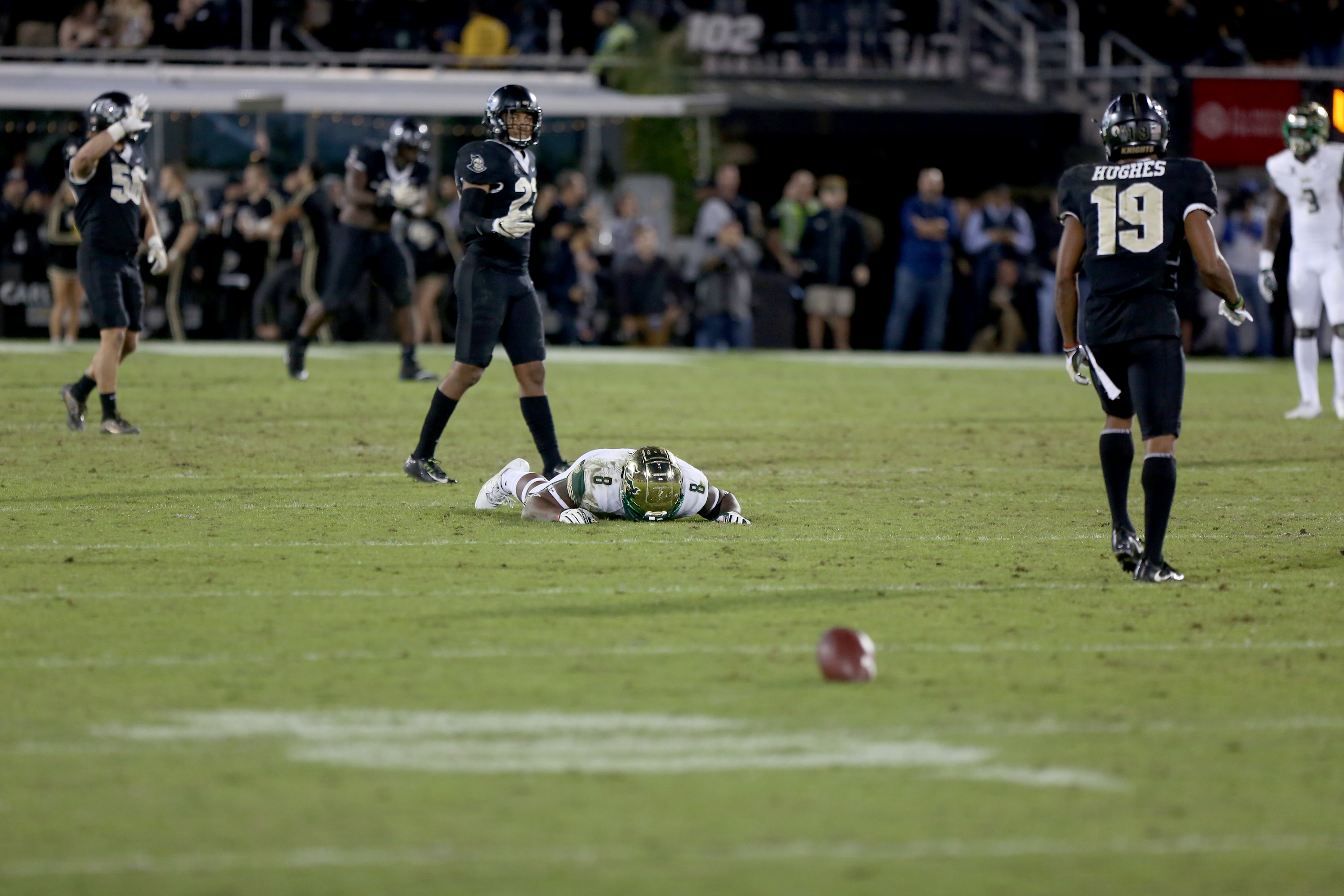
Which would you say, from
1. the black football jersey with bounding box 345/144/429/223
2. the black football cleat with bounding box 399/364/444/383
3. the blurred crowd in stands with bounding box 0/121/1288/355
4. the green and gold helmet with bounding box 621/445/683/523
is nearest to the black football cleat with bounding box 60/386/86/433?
the black football jersey with bounding box 345/144/429/223

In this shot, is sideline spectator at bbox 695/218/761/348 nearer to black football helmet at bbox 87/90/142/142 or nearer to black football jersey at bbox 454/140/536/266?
black football helmet at bbox 87/90/142/142

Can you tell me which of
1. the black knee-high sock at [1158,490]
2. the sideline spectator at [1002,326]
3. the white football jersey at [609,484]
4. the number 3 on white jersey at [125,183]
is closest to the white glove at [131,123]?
the number 3 on white jersey at [125,183]

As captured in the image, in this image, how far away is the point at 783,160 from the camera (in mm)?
25688

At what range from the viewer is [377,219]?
1562cm

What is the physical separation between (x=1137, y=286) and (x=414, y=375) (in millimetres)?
10103

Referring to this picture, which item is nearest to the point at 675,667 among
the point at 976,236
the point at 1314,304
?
the point at 1314,304

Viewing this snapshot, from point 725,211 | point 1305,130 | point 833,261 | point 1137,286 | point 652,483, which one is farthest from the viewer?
point 833,261

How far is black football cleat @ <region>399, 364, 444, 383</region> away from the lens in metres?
16.7

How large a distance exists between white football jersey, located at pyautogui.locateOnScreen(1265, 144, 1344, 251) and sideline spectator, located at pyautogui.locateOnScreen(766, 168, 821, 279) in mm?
8304

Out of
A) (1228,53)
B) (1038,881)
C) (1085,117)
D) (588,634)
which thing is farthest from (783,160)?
(1038,881)

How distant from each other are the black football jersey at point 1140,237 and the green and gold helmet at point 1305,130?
7.12 m

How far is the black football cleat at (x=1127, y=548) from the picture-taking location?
764 cm

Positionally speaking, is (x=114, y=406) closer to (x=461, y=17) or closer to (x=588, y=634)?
(x=588, y=634)

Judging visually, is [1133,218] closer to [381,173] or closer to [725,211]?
[381,173]
